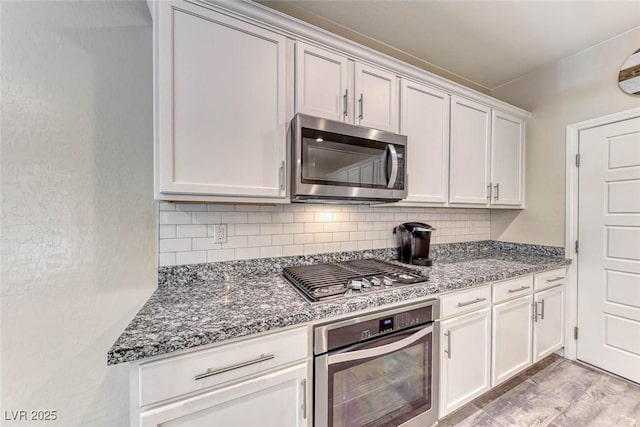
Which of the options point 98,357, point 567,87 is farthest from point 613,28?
point 98,357

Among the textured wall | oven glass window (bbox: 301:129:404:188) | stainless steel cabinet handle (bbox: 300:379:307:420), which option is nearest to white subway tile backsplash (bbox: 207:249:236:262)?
the textured wall

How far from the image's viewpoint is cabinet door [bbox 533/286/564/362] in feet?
6.35

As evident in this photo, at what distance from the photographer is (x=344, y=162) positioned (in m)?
1.40

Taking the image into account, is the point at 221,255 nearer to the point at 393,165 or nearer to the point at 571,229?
the point at 393,165

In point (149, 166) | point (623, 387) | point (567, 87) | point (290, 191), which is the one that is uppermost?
point (567, 87)

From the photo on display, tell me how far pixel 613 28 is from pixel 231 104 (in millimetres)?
2829

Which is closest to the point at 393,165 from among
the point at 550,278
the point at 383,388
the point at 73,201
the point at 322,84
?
the point at 322,84

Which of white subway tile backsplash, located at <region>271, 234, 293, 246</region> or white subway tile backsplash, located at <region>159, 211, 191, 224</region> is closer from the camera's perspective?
white subway tile backsplash, located at <region>159, 211, 191, 224</region>

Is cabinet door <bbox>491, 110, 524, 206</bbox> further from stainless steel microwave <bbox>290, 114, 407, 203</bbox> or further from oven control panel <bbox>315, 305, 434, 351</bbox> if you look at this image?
oven control panel <bbox>315, 305, 434, 351</bbox>

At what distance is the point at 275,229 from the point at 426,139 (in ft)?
4.16

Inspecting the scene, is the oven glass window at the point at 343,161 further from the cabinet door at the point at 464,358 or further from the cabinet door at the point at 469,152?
the cabinet door at the point at 464,358

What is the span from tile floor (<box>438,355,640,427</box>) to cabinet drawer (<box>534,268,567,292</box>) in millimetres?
707

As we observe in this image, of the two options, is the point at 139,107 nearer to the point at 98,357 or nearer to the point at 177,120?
the point at 177,120

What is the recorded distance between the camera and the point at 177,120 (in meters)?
1.11
